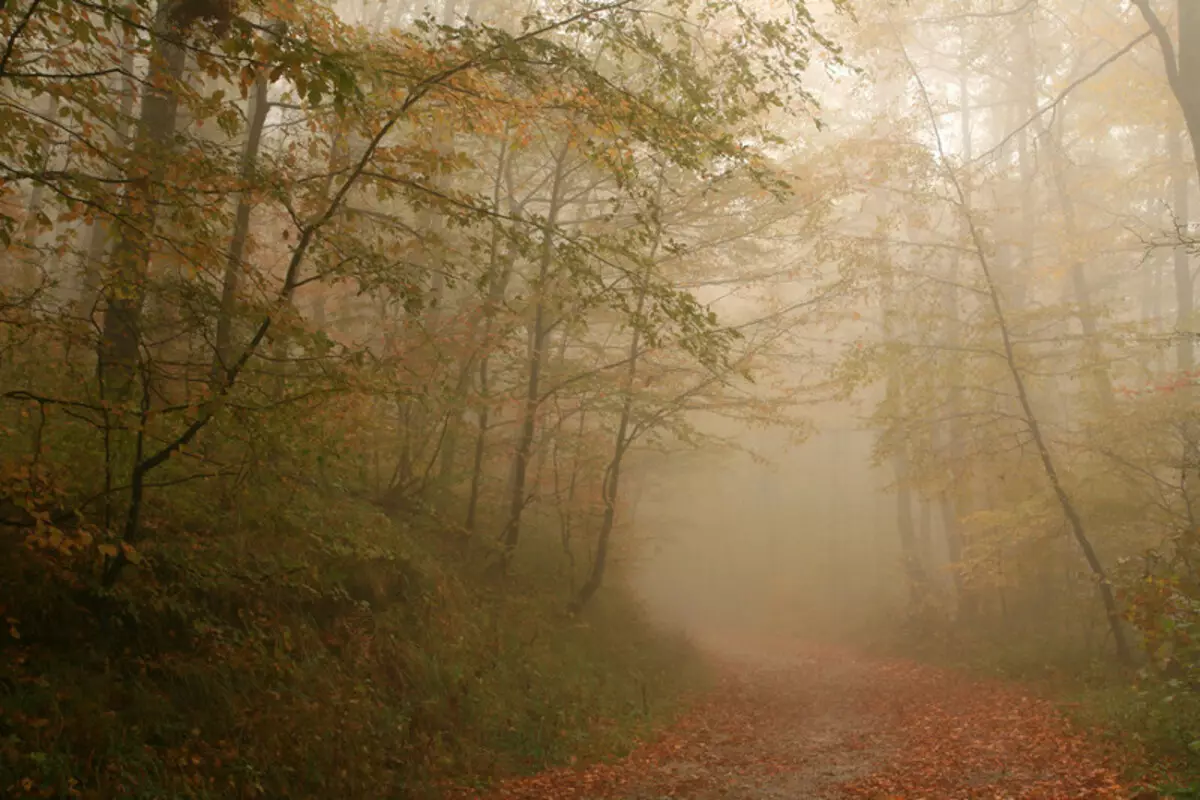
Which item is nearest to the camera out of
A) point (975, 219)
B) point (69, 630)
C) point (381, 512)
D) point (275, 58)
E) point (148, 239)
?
point (275, 58)

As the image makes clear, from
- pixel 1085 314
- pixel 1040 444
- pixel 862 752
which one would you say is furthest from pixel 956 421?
pixel 862 752

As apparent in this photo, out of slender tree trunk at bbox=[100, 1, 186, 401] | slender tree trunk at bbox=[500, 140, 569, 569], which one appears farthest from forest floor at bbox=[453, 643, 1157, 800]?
slender tree trunk at bbox=[100, 1, 186, 401]

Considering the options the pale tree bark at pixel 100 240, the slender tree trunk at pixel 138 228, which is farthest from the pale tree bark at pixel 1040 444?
the pale tree bark at pixel 100 240

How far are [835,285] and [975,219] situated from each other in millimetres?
2515

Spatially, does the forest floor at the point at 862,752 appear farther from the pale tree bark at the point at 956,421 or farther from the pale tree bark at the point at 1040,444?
the pale tree bark at the point at 956,421

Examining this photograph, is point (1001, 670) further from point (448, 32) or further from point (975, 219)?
point (448, 32)

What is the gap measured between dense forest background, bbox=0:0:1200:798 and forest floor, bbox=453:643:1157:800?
2.65ft

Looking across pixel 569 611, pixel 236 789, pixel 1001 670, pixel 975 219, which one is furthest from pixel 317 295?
pixel 1001 670

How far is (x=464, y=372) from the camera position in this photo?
38.2 ft

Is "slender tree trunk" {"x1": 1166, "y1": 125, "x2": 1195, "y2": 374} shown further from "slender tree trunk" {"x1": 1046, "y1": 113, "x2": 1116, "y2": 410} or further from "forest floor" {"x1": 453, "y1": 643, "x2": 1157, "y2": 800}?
"forest floor" {"x1": 453, "y1": 643, "x2": 1157, "y2": 800}

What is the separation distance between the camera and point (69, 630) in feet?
19.4

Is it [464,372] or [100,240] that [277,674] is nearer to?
[464,372]

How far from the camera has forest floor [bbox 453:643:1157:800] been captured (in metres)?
7.60

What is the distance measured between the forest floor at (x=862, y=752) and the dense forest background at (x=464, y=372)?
2.65 feet
